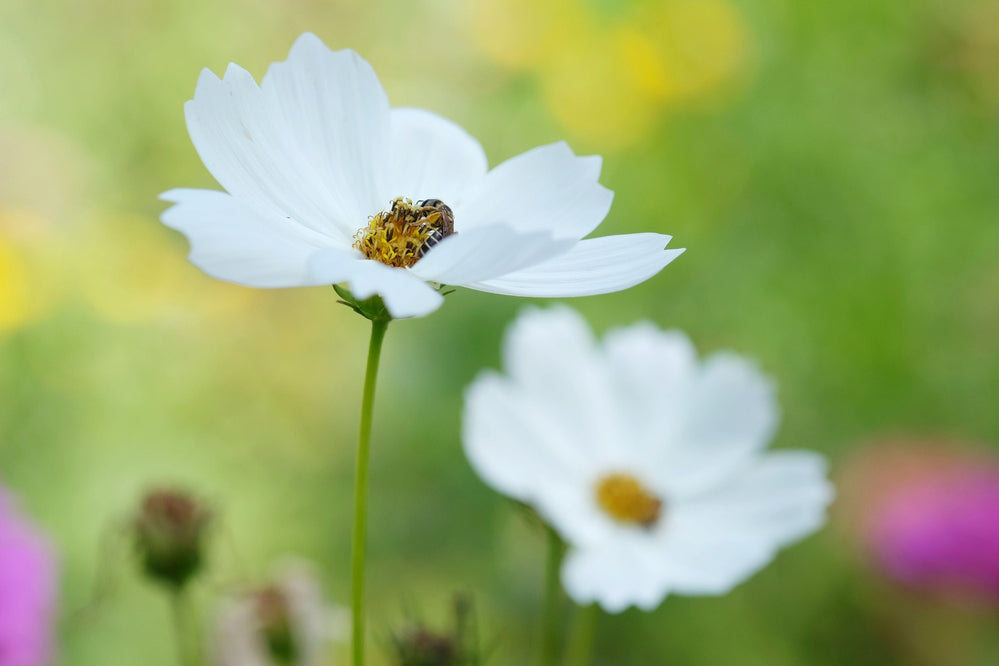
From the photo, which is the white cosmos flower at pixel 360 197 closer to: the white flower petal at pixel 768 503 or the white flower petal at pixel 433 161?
the white flower petal at pixel 433 161

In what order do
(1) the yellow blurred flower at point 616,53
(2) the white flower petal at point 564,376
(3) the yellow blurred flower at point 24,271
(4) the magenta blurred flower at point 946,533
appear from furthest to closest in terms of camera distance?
(1) the yellow blurred flower at point 616,53
(3) the yellow blurred flower at point 24,271
(4) the magenta blurred flower at point 946,533
(2) the white flower petal at point 564,376

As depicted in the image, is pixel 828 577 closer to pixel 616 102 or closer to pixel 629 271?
pixel 616 102

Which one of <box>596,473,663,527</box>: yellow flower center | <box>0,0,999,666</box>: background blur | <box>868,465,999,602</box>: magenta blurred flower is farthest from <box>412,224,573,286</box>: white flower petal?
<box>868,465,999,602</box>: magenta blurred flower

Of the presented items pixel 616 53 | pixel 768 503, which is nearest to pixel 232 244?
pixel 768 503

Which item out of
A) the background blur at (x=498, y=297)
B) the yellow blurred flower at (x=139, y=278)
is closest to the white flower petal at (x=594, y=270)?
the background blur at (x=498, y=297)

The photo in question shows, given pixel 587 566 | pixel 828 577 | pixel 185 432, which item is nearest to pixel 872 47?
pixel 828 577

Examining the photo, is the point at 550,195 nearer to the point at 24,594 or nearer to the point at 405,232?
the point at 405,232

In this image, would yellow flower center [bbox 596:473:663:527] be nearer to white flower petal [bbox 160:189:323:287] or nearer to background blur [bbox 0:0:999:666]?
white flower petal [bbox 160:189:323:287]
